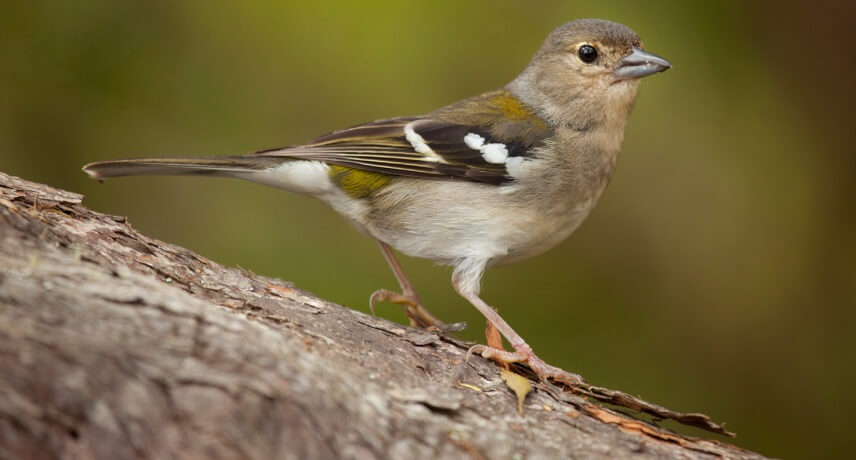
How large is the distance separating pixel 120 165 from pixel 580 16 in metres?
2.89

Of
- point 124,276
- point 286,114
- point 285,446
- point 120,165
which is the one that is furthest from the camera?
point 286,114

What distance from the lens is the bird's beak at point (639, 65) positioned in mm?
4250

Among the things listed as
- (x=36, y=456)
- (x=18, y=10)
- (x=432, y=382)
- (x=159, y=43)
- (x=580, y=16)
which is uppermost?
(x=580, y=16)

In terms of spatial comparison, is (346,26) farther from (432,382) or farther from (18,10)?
(432,382)

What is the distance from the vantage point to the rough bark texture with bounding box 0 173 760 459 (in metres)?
2.04

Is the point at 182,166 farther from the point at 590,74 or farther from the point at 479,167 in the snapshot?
the point at 590,74

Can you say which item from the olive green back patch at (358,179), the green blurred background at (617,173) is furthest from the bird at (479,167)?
the green blurred background at (617,173)

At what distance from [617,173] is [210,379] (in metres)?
3.88

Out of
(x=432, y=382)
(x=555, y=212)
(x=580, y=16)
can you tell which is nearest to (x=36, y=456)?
(x=432, y=382)

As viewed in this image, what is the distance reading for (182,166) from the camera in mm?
3959

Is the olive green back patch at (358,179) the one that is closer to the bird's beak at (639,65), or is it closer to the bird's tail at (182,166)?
the bird's tail at (182,166)

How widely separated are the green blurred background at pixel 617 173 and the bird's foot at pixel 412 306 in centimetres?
24

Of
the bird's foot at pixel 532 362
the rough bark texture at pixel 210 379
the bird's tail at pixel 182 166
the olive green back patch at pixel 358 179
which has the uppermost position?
the olive green back patch at pixel 358 179

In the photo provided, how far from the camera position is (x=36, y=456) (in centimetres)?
194
